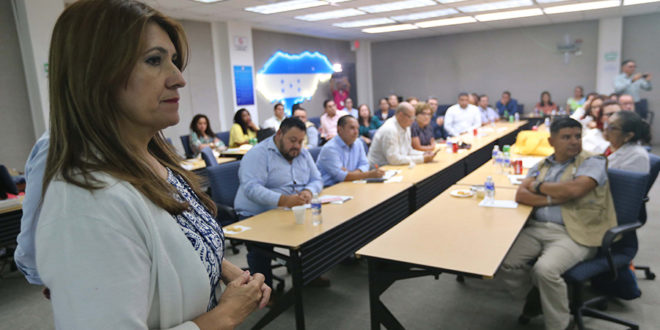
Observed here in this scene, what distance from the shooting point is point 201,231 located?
0.87 meters

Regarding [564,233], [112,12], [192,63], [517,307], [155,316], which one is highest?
[192,63]

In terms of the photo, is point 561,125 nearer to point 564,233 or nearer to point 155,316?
point 564,233

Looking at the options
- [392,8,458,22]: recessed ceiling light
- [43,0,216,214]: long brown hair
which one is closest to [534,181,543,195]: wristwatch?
[43,0,216,214]: long brown hair

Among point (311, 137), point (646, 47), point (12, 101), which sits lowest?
point (311, 137)

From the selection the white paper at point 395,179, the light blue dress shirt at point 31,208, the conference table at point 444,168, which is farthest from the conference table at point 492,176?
the light blue dress shirt at point 31,208

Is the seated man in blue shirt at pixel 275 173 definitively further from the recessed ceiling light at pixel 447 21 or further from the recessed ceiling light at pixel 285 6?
the recessed ceiling light at pixel 447 21

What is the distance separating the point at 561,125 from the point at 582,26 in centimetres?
969

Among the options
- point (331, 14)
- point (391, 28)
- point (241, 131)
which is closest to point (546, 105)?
point (391, 28)

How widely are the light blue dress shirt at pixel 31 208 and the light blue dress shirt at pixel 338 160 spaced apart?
3.01 metres

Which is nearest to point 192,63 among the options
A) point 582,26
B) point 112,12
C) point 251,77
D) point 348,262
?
point 251,77

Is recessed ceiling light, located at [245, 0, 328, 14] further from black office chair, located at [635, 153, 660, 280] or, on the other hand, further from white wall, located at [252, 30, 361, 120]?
black office chair, located at [635, 153, 660, 280]

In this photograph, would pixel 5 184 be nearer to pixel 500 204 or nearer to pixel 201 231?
pixel 201 231

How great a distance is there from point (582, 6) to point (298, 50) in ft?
21.1

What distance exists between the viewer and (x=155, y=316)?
0.72 m
